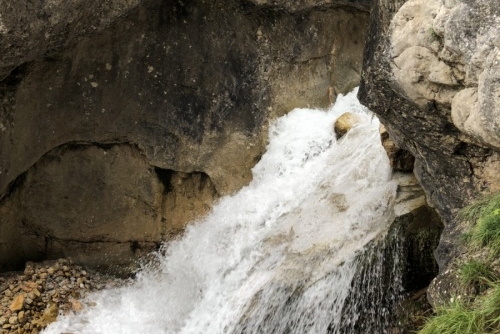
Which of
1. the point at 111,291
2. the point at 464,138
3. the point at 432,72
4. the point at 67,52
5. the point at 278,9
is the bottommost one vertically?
the point at 111,291

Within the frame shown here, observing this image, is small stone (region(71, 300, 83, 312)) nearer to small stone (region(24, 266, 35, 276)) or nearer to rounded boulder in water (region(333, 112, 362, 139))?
small stone (region(24, 266, 35, 276))

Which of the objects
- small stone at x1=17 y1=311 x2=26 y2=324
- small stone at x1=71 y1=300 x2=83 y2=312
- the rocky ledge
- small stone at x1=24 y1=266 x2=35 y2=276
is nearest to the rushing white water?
small stone at x1=71 y1=300 x2=83 y2=312

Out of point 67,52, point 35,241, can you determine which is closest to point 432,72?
point 67,52

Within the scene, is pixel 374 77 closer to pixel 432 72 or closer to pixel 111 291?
pixel 432 72

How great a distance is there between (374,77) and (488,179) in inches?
50.3

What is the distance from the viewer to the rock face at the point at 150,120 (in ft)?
25.9

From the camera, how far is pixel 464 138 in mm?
5090

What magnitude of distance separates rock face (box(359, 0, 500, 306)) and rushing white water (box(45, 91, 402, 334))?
31.4 inches

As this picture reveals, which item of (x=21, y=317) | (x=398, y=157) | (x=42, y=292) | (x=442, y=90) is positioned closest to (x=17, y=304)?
(x=21, y=317)

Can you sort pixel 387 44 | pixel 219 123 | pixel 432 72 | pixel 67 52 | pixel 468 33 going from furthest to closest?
pixel 219 123 → pixel 67 52 → pixel 387 44 → pixel 432 72 → pixel 468 33

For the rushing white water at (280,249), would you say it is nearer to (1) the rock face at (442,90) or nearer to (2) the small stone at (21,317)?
(2) the small stone at (21,317)

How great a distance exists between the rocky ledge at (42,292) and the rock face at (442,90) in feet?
14.1

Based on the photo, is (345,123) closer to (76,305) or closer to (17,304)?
(76,305)

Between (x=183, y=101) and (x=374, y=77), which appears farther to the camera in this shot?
(x=183, y=101)
